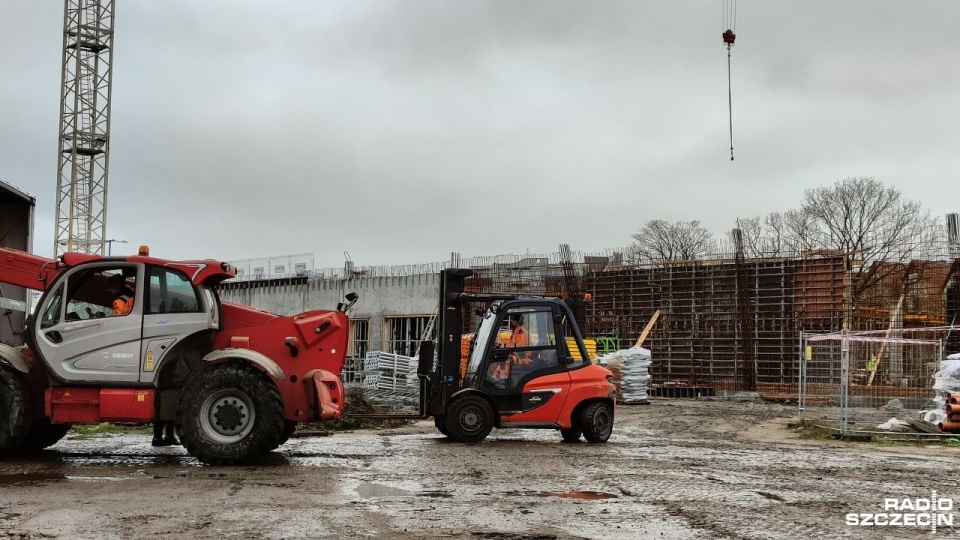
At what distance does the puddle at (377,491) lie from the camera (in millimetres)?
8148

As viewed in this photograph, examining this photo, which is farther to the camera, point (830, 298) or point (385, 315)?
point (385, 315)

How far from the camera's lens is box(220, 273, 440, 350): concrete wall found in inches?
1446

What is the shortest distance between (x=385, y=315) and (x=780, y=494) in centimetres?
2980

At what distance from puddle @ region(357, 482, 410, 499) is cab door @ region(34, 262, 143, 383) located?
3089mm

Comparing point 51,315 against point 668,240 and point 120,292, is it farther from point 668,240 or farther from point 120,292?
point 668,240

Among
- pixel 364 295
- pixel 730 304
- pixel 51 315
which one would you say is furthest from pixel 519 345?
pixel 364 295

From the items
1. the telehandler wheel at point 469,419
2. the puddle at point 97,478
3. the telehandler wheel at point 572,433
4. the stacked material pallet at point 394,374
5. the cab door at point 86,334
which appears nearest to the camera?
the puddle at point 97,478

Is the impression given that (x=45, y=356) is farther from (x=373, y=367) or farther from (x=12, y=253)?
(x=373, y=367)

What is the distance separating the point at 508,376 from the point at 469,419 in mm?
856

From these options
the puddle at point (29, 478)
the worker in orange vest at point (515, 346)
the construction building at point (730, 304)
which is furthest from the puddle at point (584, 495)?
the construction building at point (730, 304)

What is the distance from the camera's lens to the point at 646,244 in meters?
64.2

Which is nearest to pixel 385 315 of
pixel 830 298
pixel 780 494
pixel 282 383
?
pixel 830 298

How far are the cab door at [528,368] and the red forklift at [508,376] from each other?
1 cm

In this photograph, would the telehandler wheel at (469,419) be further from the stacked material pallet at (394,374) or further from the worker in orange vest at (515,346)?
the stacked material pallet at (394,374)
